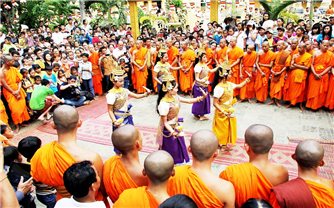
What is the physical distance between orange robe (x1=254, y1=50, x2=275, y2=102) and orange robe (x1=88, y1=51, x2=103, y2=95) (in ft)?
15.9

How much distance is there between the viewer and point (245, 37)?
1173cm

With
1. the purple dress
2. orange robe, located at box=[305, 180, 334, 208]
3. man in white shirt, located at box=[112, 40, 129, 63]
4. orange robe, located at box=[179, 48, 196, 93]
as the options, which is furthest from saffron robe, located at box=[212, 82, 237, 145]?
man in white shirt, located at box=[112, 40, 129, 63]

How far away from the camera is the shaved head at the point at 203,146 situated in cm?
311

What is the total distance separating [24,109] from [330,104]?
7650mm

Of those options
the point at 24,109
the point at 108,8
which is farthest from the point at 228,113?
the point at 108,8

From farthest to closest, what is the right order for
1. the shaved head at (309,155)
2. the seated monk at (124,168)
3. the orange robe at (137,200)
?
the seated monk at (124,168) < the shaved head at (309,155) < the orange robe at (137,200)

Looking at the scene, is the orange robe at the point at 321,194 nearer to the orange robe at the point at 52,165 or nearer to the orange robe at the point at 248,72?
the orange robe at the point at 52,165

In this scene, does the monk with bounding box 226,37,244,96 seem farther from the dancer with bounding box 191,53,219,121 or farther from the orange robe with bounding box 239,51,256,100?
the dancer with bounding box 191,53,219,121

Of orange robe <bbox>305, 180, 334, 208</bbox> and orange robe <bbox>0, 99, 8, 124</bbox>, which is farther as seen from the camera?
orange robe <bbox>0, 99, 8, 124</bbox>

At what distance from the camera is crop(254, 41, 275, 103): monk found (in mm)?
9016

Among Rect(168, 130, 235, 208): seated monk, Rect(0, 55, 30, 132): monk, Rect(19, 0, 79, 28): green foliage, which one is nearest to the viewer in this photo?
Rect(168, 130, 235, 208): seated monk

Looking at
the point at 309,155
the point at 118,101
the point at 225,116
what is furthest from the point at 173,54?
the point at 309,155

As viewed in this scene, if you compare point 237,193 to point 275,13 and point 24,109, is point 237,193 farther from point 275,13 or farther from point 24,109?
point 275,13

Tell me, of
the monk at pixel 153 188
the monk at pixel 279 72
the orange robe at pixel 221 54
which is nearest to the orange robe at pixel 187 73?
the orange robe at pixel 221 54
